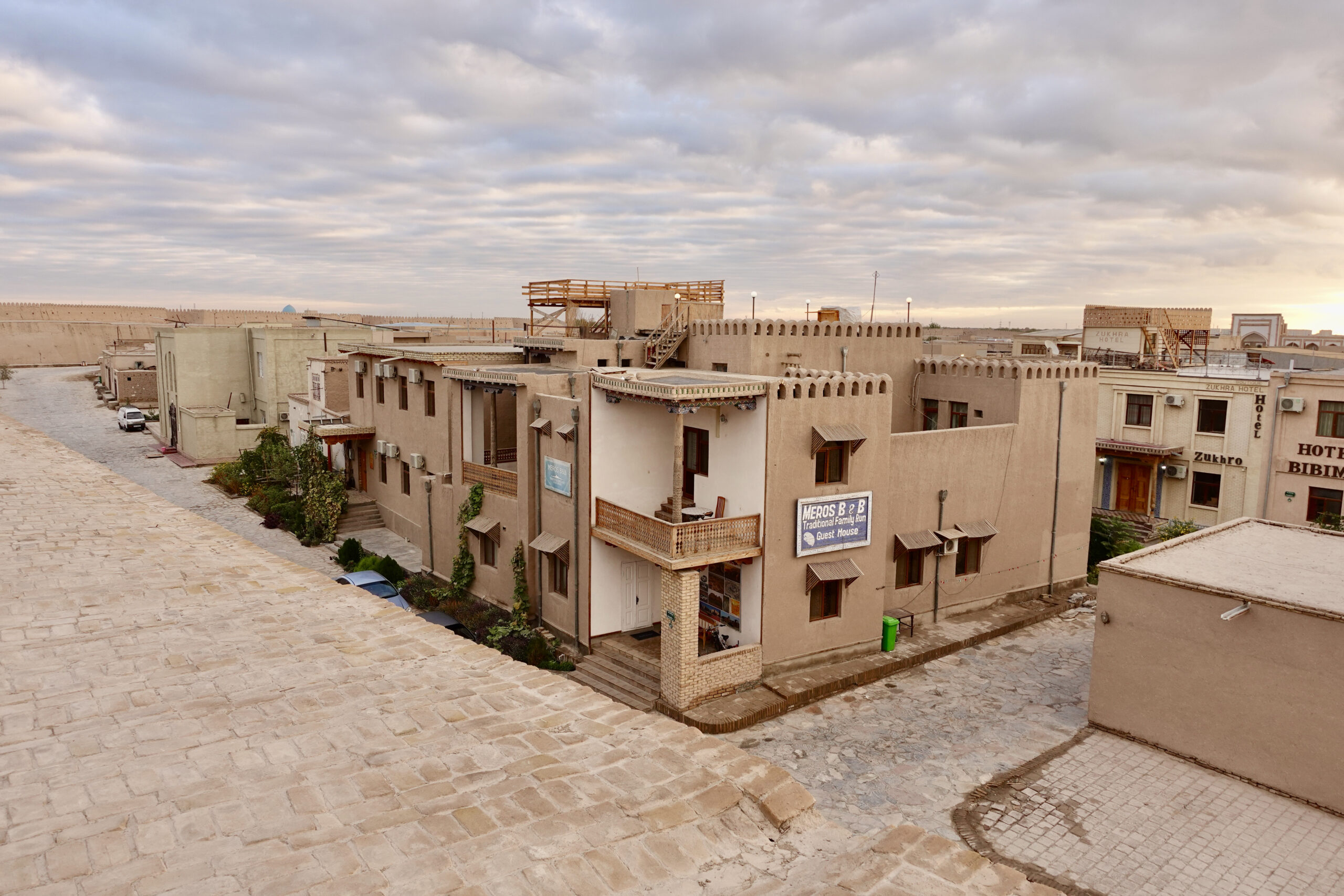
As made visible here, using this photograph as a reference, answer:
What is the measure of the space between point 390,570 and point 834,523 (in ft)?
43.9

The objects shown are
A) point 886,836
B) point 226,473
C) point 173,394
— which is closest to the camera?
point 886,836

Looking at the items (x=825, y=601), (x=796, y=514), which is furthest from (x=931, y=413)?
(x=796, y=514)

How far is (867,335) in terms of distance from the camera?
24625mm

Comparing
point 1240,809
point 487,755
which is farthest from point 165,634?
point 1240,809

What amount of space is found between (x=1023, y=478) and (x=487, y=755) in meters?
21.4

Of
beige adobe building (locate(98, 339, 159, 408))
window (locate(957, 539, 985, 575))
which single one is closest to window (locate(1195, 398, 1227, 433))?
window (locate(957, 539, 985, 575))

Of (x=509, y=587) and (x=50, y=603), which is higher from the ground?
(x=50, y=603)

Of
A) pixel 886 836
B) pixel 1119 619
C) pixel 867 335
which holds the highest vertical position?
pixel 867 335

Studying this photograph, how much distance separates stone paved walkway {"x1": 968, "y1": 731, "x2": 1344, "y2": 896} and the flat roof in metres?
3.17

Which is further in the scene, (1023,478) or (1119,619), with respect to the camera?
(1023,478)

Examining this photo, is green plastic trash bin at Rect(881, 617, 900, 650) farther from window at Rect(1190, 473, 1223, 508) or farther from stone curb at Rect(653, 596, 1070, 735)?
window at Rect(1190, 473, 1223, 508)

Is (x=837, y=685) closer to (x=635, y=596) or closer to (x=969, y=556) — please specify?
(x=635, y=596)

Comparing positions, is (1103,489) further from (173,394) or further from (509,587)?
(173,394)

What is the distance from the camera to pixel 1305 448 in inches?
1069
